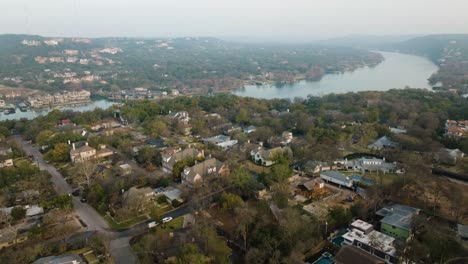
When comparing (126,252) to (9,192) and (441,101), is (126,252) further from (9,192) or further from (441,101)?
(441,101)

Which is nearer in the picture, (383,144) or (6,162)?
(6,162)

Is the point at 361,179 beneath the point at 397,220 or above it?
beneath

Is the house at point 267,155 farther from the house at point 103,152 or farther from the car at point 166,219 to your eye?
the house at point 103,152

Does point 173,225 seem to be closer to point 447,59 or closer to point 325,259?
point 325,259

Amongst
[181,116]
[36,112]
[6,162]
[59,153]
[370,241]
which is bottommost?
[36,112]

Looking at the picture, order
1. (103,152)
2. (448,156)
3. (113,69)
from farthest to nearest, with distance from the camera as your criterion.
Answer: (113,69) < (103,152) < (448,156)

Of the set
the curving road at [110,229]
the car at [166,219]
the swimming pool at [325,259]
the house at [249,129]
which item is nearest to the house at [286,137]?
the house at [249,129]

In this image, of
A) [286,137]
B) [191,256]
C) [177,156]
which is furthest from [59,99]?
[191,256]
